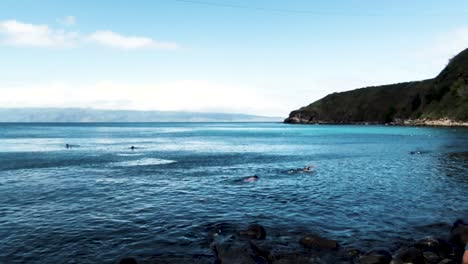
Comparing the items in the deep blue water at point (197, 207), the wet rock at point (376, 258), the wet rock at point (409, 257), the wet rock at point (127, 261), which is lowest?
the deep blue water at point (197, 207)

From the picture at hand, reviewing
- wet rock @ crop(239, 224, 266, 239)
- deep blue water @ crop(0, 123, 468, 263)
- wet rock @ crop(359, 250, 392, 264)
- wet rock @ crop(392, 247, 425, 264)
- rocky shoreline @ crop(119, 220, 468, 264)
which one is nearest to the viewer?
wet rock @ crop(392, 247, 425, 264)

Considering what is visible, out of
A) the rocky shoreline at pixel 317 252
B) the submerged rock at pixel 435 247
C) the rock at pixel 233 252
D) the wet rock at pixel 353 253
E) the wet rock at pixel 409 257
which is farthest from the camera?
the wet rock at pixel 353 253

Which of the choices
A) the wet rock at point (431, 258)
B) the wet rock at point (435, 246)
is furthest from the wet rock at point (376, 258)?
the wet rock at point (435, 246)

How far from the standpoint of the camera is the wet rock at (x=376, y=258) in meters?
16.9

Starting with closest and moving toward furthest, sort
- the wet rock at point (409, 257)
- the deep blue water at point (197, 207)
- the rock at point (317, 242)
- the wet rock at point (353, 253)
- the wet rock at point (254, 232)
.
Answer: the wet rock at point (409, 257)
the wet rock at point (353, 253)
the rock at point (317, 242)
the deep blue water at point (197, 207)
the wet rock at point (254, 232)

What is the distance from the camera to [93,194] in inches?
1332

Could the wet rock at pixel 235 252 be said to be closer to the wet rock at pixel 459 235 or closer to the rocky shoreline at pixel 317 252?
the rocky shoreline at pixel 317 252

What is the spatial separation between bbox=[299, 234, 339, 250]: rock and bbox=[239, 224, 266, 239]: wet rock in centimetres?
236

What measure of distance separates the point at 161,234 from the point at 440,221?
1852 centimetres

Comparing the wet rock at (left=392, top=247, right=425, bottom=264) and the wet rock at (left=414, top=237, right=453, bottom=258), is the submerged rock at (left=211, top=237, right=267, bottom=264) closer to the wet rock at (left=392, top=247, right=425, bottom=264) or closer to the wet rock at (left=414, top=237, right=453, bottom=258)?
the wet rock at (left=392, top=247, right=425, bottom=264)

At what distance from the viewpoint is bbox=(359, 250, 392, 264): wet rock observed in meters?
16.9

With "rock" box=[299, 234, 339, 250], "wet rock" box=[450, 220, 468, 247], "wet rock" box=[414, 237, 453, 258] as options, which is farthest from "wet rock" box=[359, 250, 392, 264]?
"wet rock" box=[450, 220, 468, 247]

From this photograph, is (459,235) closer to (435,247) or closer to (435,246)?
(435,246)

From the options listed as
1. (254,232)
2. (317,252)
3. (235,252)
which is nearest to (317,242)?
(317,252)
